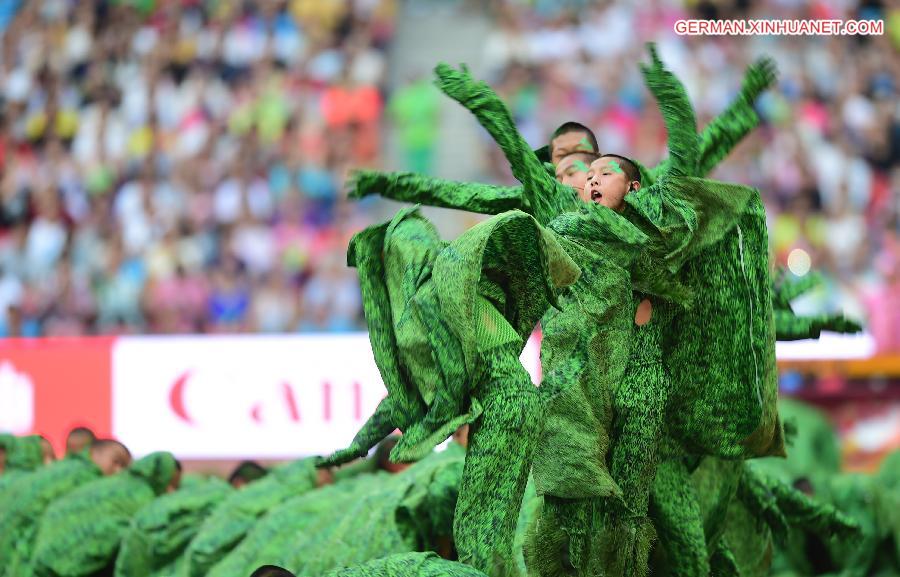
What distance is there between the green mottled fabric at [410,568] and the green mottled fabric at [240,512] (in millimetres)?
2882

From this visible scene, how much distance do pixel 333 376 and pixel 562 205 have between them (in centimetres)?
547

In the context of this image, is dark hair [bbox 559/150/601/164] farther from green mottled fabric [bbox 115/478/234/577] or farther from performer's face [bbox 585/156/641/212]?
green mottled fabric [bbox 115/478/234/577]

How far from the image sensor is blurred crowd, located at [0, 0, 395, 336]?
43.3 feet

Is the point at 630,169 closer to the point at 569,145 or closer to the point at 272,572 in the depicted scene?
the point at 569,145

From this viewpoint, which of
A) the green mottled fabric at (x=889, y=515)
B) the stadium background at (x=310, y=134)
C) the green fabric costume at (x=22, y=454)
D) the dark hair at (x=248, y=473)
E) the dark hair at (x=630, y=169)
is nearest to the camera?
the dark hair at (x=630, y=169)

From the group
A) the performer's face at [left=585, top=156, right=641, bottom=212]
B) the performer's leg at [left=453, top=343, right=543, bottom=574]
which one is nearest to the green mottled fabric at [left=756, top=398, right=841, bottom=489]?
the performer's face at [left=585, top=156, right=641, bottom=212]

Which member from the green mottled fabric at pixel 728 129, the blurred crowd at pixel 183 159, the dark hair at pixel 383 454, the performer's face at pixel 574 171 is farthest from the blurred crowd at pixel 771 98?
the green mottled fabric at pixel 728 129

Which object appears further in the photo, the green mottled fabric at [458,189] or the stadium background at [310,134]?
the stadium background at [310,134]

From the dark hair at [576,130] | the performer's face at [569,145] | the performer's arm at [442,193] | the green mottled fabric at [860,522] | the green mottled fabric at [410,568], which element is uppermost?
the dark hair at [576,130]

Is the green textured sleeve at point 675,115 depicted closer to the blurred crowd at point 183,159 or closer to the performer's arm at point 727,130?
the performer's arm at point 727,130

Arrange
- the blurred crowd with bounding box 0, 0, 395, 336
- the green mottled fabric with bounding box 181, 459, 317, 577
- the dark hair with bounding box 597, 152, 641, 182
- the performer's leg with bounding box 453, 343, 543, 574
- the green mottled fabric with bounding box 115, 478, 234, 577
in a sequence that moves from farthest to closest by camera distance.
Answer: the blurred crowd with bounding box 0, 0, 395, 336
the green mottled fabric with bounding box 115, 478, 234, 577
the green mottled fabric with bounding box 181, 459, 317, 577
the dark hair with bounding box 597, 152, 641, 182
the performer's leg with bounding box 453, 343, 543, 574

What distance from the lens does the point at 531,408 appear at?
3936 millimetres

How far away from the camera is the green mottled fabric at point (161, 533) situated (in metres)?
7.09

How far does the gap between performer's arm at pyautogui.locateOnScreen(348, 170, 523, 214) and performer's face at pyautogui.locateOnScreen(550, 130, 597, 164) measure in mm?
595
